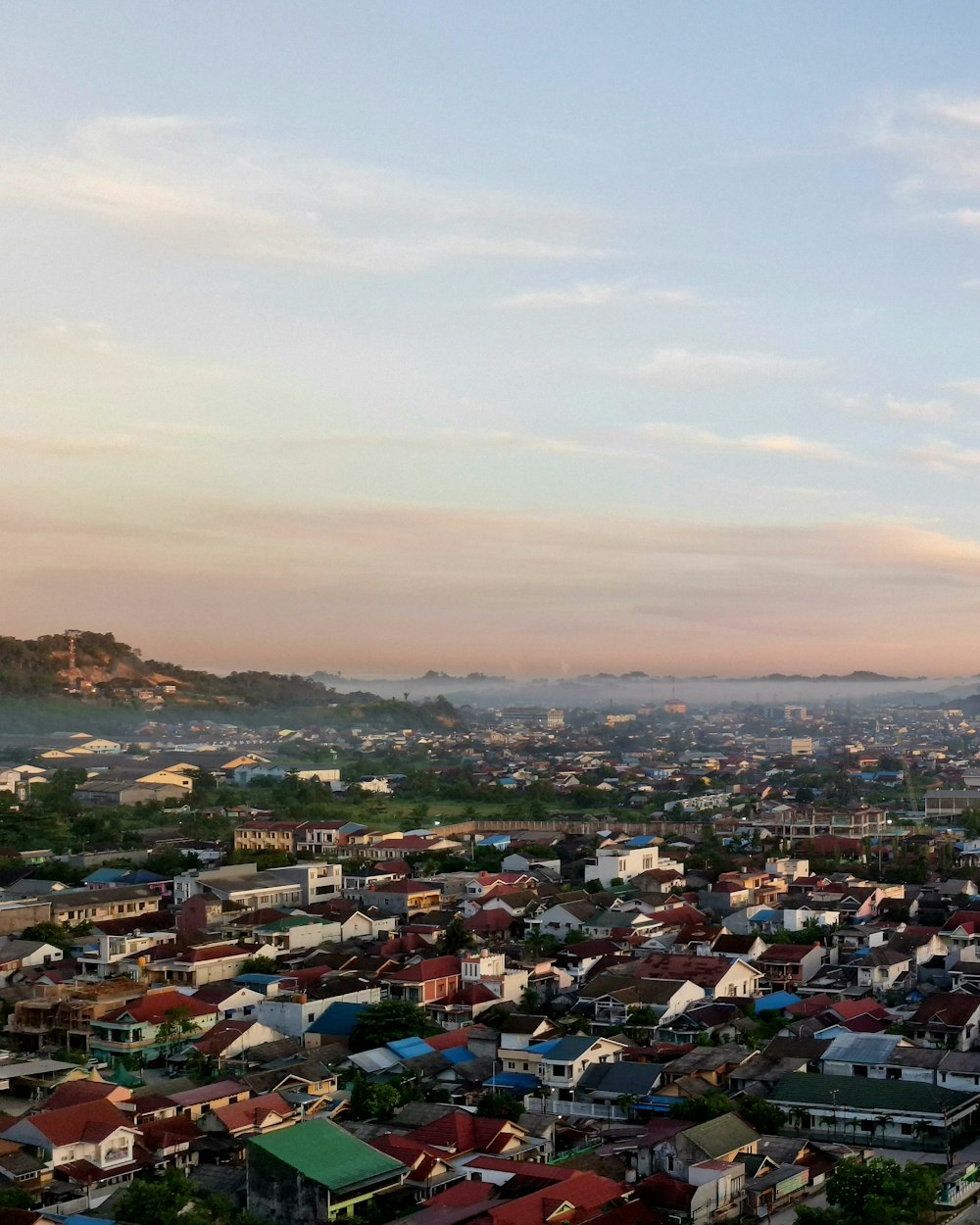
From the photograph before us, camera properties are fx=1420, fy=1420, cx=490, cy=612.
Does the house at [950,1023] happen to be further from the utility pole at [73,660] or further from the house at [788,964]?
the utility pole at [73,660]

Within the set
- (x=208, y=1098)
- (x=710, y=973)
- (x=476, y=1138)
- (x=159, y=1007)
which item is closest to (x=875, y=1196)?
(x=476, y=1138)

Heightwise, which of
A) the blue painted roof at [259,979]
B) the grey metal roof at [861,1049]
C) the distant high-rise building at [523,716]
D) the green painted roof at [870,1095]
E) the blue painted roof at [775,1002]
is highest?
the grey metal roof at [861,1049]

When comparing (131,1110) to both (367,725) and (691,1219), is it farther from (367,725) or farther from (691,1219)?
(367,725)

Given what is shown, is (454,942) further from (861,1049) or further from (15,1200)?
(15,1200)

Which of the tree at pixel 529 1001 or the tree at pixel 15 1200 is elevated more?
the tree at pixel 15 1200

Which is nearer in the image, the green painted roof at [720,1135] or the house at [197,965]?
the green painted roof at [720,1135]

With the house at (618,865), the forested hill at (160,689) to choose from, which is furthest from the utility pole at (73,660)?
the house at (618,865)

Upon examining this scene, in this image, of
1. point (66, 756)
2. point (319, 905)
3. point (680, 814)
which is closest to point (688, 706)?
point (66, 756)
